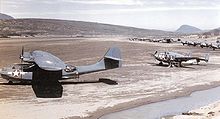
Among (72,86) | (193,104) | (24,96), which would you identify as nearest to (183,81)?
(193,104)

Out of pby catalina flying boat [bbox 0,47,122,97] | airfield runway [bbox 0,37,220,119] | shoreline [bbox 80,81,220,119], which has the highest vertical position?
→ pby catalina flying boat [bbox 0,47,122,97]

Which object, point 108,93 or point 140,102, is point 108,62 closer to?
point 108,93

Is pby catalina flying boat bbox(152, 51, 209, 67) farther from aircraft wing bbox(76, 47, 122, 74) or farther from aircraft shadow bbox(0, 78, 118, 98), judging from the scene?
aircraft shadow bbox(0, 78, 118, 98)

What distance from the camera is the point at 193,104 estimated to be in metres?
22.7

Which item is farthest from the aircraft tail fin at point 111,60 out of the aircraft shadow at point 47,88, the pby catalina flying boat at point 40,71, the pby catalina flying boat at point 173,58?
the pby catalina flying boat at point 173,58

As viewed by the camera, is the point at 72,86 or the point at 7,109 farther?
the point at 72,86

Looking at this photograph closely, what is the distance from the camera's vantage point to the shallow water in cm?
1936

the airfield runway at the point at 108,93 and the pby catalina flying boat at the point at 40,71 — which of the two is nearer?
the airfield runway at the point at 108,93

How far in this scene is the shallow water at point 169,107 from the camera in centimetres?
1936

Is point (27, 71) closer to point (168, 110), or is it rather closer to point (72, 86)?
point (72, 86)

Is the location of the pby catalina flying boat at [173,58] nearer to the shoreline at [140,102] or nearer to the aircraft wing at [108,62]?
the shoreline at [140,102]

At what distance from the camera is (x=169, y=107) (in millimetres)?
21734

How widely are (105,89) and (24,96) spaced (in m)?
5.87

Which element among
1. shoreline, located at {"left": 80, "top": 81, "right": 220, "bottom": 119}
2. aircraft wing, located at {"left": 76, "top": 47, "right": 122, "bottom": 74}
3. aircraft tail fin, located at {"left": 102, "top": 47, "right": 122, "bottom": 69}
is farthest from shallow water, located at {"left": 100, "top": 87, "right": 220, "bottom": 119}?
aircraft wing, located at {"left": 76, "top": 47, "right": 122, "bottom": 74}
